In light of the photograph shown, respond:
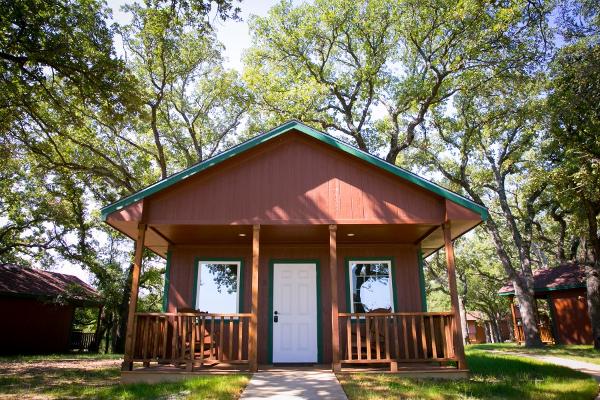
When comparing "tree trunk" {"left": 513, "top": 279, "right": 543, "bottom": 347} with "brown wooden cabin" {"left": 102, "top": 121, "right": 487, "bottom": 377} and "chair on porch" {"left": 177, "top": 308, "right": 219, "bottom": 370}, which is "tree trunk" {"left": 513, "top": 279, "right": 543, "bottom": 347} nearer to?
"brown wooden cabin" {"left": 102, "top": 121, "right": 487, "bottom": 377}

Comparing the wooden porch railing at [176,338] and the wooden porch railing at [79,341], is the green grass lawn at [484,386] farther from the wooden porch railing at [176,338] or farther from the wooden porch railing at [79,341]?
the wooden porch railing at [79,341]

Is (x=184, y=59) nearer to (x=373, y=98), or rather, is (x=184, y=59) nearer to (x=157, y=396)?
(x=373, y=98)

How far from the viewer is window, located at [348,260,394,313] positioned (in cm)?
1097

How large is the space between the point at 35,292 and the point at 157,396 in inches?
691

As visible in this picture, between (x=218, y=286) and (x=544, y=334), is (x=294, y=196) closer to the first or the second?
(x=218, y=286)

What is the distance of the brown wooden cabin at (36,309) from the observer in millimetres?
20156

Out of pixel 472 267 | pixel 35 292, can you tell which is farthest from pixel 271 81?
pixel 472 267

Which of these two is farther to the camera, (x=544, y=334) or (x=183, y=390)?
(x=544, y=334)

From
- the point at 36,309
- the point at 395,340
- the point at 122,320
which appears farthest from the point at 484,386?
the point at 36,309

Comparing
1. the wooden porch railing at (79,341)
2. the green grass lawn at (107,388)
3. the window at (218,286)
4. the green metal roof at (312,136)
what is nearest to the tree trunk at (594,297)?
the green metal roof at (312,136)

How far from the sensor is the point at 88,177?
21547mm

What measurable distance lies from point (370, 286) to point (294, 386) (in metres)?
4.46

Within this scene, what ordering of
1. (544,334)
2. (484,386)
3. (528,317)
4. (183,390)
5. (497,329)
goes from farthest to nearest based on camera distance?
(497,329)
(544,334)
(528,317)
(484,386)
(183,390)

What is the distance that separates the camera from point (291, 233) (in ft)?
33.8
